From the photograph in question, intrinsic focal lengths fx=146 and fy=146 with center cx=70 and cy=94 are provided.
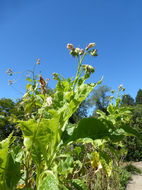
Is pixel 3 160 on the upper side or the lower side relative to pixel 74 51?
lower

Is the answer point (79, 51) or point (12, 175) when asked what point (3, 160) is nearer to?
point (12, 175)

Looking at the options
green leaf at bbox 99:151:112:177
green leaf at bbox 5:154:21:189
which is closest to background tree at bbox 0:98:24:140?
green leaf at bbox 5:154:21:189

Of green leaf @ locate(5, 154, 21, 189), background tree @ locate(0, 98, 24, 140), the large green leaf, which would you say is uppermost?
background tree @ locate(0, 98, 24, 140)

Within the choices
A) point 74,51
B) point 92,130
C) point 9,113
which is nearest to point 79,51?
point 74,51

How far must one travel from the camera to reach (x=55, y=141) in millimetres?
508

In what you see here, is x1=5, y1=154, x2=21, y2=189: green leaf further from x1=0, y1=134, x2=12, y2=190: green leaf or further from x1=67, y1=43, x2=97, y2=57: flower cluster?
x1=67, y1=43, x2=97, y2=57: flower cluster

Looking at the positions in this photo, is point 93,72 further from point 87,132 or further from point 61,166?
point 61,166

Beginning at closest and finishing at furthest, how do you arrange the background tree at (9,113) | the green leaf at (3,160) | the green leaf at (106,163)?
1. the green leaf at (3,160)
2. the green leaf at (106,163)
3. the background tree at (9,113)

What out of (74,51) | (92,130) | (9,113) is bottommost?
(92,130)

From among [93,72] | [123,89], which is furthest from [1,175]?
[123,89]

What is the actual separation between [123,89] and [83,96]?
4.20ft

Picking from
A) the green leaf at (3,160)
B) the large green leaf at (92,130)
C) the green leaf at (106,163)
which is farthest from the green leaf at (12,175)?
the green leaf at (106,163)

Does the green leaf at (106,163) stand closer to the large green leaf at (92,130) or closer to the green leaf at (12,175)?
the large green leaf at (92,130)

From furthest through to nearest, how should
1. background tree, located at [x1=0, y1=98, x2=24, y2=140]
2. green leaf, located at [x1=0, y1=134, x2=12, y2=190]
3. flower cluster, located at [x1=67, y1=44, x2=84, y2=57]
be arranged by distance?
background tree, located at [x1=0, y1=98, x2=24, y2=140]
flower cluster, located at [x1=67, y1=44, x2=84, y2=57]
green leaf, located at [x1=0, y1=134, x2=12, y2=190]
